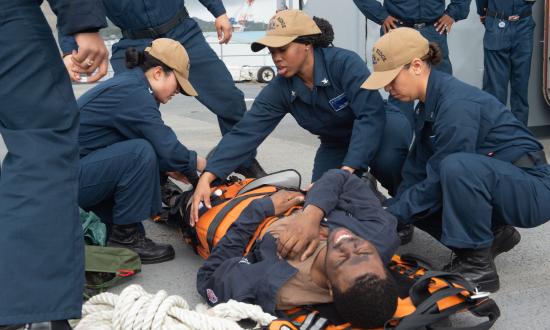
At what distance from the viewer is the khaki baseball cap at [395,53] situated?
2844 mm

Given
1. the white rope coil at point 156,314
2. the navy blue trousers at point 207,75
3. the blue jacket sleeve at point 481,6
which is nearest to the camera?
the white rope coil at point 156,314

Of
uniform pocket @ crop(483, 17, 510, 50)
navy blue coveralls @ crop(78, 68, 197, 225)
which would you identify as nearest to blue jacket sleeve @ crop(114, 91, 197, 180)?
navy blue coveralls @ crop(78, 68, 197, 225)

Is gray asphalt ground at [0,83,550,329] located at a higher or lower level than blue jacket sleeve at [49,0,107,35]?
lower

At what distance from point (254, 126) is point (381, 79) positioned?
84cm

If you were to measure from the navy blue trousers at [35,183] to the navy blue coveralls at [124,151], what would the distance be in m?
1.21

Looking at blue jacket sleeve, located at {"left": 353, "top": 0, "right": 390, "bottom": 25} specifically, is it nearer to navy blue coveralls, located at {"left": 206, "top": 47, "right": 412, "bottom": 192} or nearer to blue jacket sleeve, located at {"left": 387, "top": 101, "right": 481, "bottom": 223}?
navy blue coveralls, located at {"left": 206, "top": 47, "right": 412, "bottom": 192}

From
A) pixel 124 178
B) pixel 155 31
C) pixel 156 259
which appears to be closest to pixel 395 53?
pixel 124 178

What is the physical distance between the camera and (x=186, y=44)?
157 inches

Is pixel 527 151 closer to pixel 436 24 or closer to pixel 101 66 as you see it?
pixel 101 66

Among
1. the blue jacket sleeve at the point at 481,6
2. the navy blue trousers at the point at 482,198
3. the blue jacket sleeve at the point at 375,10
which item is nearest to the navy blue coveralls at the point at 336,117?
the navy blue trousers at the point at 482,198

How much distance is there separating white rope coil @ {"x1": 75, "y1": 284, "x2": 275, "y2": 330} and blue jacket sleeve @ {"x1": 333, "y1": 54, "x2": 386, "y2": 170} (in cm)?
115

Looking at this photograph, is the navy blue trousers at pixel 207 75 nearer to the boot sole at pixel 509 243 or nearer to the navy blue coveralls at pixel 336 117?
the navy blue coveralls at pixel 336 117

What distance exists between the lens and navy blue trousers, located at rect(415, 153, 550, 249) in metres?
2.60

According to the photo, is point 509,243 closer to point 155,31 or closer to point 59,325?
Answer: point 59,325
